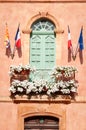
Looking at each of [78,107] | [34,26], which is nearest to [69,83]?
[78,107]

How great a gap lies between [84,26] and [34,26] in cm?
190

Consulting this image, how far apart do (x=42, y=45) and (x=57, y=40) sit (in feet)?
2.05

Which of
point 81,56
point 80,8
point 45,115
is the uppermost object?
point 80,8

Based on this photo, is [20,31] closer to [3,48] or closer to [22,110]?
[3,48]

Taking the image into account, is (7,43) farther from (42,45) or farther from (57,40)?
(57,40)

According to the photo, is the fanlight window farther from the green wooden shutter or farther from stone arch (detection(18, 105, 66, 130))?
stone arch (detection(18, 105, 66, 130))

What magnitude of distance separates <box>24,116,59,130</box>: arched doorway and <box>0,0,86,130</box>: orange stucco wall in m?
0.47

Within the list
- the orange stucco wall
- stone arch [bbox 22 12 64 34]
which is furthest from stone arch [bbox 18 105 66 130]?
stone arch [bbox 22 12 64 34]

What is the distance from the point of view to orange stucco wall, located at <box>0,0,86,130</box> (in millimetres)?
26469

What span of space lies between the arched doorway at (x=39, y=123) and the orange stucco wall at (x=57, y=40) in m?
0.47

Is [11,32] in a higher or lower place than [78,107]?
higher

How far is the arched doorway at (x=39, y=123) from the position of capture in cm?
2664

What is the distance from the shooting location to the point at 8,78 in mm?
26875

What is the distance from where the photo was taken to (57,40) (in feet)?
88.7
